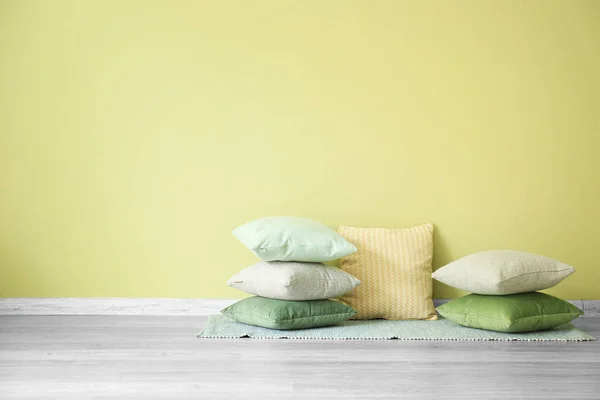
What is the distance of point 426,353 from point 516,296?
0.72 m

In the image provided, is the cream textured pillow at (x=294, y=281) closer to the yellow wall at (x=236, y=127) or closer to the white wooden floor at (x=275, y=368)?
the white wooden floor at (x=275, y=368)

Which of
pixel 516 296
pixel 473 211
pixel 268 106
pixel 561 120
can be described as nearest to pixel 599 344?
pixel 516 296

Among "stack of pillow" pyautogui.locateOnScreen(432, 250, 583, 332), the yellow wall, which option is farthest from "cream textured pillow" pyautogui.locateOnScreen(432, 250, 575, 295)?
the yellow wall

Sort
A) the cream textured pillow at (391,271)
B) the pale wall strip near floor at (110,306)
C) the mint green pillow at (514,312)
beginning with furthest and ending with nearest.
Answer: the pale wall strip near floor at (110,306)
the cream textured pillow at (391,271)
the mint green pillow at (514,312)

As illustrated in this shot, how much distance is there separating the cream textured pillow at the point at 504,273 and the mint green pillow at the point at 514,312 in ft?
0.16

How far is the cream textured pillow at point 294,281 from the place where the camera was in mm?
3420


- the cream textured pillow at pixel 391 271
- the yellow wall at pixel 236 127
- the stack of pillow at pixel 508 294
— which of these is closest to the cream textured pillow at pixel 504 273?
the stack of pillow at pixel 508 294

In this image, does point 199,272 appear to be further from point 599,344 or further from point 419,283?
point 599,344

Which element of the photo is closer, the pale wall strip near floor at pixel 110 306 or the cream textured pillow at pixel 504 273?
the cream textured pillow at pixel 504 273

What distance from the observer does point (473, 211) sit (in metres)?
4.02

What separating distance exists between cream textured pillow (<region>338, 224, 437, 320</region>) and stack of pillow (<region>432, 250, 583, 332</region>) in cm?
31

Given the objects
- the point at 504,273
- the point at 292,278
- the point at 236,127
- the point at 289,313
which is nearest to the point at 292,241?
the point at 292,278

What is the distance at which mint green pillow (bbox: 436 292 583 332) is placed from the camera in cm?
330

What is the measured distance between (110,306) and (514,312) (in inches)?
88.4
